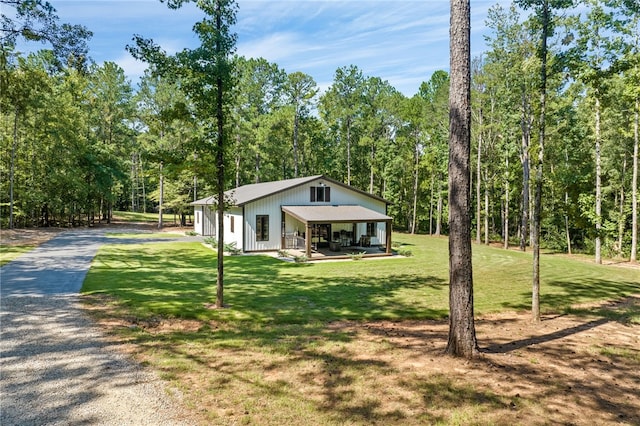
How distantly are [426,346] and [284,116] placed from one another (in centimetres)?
3397

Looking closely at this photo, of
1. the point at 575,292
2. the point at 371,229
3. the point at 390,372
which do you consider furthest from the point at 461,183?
the point at 371,229

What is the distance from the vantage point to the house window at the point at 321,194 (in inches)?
947

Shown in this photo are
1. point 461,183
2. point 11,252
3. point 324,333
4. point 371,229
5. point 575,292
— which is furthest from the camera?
point 371,229

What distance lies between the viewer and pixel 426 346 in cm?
698

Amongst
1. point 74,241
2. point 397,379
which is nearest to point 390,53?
point 397,379

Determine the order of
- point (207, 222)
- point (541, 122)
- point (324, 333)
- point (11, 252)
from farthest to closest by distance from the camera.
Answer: point (207, 222) → point (11, 252) → point (541, 122) → point (324, 333)

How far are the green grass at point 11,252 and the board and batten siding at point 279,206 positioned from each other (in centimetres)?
1063

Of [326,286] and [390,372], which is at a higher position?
[390,372]

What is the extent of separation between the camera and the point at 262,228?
73.4ft

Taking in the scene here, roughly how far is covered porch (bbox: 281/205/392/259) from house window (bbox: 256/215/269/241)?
102 centimetres

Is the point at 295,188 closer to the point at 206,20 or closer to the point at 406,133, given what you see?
the point at 206,20

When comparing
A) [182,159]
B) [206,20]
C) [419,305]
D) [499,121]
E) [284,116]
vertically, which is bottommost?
[419,305]

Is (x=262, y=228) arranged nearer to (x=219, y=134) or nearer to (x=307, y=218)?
(x=307, y=218)

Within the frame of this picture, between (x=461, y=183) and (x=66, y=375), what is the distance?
672 centimetres
